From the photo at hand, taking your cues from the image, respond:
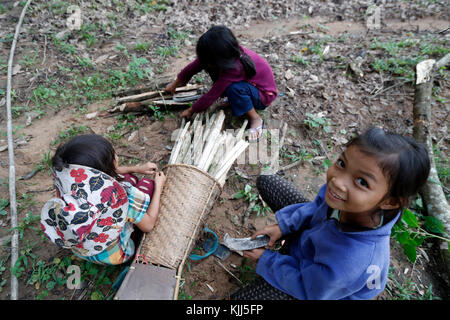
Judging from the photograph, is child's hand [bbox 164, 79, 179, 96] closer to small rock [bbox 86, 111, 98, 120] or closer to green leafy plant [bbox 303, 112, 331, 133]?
small rock [bbox 86, 111, 98, 120]

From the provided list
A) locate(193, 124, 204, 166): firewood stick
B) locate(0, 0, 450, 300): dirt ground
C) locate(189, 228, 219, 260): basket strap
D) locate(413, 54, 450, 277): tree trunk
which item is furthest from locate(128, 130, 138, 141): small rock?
locate(413, 54, 450, 277): tree trunk

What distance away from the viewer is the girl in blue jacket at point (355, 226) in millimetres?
1229

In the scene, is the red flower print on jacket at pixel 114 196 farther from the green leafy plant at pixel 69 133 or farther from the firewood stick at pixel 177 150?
the green leafy plant at pixel 69 133

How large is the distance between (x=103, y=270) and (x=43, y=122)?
234 centimetres

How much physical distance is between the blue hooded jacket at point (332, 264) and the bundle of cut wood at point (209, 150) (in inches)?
36.6

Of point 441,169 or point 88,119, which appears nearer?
point 441,169

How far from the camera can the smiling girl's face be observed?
1243mm

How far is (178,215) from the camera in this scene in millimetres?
2125

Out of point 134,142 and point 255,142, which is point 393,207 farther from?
point 134,142

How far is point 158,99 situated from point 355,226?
2862 mm

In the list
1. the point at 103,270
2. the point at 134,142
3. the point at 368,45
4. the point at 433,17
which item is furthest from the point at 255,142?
the point at 433,17

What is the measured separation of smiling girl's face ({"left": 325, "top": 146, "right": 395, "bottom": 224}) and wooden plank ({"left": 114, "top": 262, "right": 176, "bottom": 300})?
121 cm

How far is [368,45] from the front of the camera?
480cm

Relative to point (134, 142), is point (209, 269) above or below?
below
